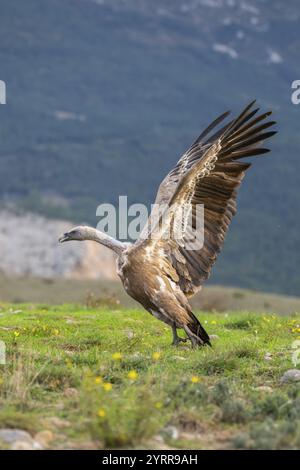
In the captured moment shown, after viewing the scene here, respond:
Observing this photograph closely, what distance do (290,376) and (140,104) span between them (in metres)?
98.8

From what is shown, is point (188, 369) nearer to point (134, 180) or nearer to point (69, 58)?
point (134, 180)

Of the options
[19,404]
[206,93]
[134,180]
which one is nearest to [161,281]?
[19,404]

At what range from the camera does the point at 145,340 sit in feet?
36.2

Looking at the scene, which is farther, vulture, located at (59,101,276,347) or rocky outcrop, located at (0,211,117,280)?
rocky outcrop, located at (0,211,117,280)

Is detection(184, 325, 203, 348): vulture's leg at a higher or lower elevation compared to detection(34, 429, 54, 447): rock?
higher

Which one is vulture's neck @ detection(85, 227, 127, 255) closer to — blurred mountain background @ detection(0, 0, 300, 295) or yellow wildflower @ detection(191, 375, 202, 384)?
yellow wildflower @ detection(191, 375, 202, 384)

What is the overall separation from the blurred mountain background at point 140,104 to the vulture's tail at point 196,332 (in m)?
50.5

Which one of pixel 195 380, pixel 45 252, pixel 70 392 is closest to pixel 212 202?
pixel 195 380

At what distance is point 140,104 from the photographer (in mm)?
106062

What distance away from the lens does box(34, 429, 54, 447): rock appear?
21.6ft

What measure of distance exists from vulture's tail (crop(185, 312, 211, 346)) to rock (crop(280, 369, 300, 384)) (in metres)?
1.96

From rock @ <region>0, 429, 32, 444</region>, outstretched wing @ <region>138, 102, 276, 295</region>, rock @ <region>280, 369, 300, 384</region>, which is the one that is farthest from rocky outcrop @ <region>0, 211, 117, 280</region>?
rock @ <region>0, 429, 32, 444</region>

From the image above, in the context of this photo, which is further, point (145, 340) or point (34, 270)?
point (34, 270)
